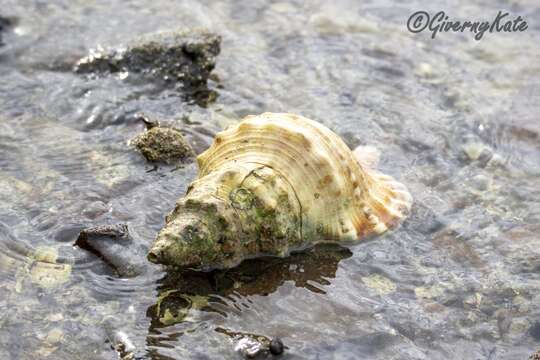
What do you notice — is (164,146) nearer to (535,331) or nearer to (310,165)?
(310,165)

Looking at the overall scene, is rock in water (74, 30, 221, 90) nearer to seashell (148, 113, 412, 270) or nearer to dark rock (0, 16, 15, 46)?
dark rock (0, 16, 15, 46)

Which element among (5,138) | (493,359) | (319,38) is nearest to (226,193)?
(493,359)

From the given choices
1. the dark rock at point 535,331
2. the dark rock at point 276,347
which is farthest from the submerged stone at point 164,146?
the dark rock at point 535,331

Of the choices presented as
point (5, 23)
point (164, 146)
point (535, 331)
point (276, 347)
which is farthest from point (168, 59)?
point (535, 331)

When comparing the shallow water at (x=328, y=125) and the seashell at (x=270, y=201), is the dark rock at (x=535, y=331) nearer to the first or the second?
the shallow water at (x=328, y=125)

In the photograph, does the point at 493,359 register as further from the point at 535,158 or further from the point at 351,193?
the point at 535,158
